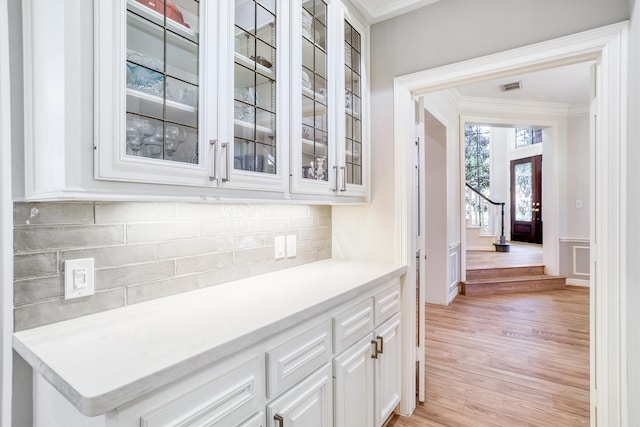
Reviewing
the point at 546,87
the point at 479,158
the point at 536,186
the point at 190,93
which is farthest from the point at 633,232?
the point at 479,158

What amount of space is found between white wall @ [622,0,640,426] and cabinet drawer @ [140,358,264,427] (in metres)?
1.54

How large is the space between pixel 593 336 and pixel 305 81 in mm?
1903

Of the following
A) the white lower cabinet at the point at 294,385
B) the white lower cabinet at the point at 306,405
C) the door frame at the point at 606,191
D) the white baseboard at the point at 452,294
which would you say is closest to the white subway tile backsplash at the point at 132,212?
the white lower cabinet at the point at 294,385

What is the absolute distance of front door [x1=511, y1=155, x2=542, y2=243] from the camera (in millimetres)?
7980

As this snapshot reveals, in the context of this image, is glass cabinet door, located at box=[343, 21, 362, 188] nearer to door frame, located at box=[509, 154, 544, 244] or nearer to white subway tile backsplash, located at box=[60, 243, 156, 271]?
white subway tile backsplash, located at box=[60, 243, 156, 271]

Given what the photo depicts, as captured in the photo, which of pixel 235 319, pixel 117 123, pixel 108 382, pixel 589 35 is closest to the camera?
pixel 108 382

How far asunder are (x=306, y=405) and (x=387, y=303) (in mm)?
781

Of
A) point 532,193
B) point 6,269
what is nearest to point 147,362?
point 6,269

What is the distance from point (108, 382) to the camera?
2.32ft

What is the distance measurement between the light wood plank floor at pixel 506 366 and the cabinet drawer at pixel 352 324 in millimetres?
858

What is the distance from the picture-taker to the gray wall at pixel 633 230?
4.42 feet

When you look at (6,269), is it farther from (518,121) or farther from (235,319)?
(518,121)

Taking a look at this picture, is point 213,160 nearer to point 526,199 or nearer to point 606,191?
point 606,191

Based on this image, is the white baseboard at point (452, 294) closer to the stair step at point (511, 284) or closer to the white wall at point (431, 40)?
the stair step at point (511, 284)
